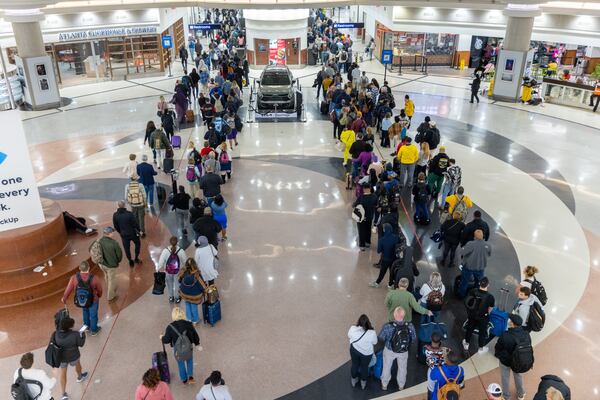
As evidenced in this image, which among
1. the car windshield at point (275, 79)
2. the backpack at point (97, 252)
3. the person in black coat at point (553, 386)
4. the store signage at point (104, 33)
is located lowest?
the person in black coat at point (553, 386)

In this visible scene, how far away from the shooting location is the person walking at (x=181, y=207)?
404 inches

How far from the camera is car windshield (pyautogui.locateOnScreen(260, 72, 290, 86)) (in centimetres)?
2019

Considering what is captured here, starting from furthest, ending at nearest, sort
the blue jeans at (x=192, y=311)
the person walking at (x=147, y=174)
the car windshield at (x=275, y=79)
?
the car windshield at (x=275, y=79)
the person walking at (x=147, y=174)
the blue jeans at (x=192, y=311)

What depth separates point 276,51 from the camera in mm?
30203

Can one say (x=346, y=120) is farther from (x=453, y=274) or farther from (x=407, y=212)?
(x=453, y=274)

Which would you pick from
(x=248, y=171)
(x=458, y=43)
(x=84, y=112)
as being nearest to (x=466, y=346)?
(x=248, y=171)

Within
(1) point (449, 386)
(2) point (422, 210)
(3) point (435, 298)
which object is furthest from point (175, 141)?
(1) point (449, 386)

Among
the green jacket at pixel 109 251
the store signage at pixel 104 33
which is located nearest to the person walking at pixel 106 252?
the green jacket at pixel 109 251

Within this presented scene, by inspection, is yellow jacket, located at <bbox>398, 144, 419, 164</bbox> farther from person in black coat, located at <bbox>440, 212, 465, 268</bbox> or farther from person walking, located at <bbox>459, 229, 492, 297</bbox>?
person walking, located at <bbox>459, 229, 492, 297</bbox>

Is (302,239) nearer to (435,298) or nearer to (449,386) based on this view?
(435,298)

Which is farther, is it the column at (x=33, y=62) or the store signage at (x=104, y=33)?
the store signage at (x=104, y=33)

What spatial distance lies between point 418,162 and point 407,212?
1.64m

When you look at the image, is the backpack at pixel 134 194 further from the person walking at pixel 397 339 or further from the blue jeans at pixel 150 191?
the person walking at pixel 397 339

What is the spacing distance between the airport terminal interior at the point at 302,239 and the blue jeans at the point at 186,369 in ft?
0.15
